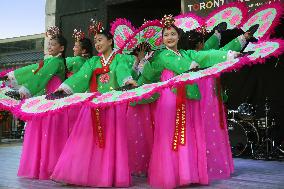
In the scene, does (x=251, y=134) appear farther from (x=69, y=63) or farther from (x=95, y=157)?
(x=95, y=157)

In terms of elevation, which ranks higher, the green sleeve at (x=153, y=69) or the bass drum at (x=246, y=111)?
the green sleeve at (x=153, y=69)

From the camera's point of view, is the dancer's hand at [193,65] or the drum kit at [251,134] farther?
the drum kit at [251,134]

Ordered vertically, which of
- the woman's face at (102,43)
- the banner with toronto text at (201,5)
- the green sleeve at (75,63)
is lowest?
the green sleeve at (75,63)

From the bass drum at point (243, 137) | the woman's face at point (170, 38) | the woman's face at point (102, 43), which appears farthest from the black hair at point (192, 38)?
the bass drum at point (243, 137)

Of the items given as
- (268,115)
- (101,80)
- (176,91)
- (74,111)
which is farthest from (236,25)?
(268,115)

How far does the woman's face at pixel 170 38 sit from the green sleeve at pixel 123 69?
37 cm

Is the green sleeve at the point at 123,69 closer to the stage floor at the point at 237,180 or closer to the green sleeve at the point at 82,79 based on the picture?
the green sleeve at the point at 82,79

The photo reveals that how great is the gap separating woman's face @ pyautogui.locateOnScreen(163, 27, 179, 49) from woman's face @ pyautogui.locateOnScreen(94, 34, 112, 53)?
513 millimetres

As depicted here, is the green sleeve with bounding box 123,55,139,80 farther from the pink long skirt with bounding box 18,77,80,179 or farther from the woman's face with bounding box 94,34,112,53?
the pink long skirt with bounding box 18,77,80,179

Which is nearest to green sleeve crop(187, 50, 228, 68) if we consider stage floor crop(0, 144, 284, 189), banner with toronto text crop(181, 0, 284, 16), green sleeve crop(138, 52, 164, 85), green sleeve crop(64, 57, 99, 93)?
green sleeve crop(138, 52, 164, 85)

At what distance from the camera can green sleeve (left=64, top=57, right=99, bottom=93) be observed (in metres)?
3.64

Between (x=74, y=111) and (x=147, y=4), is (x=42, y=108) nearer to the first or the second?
(x=74, y=111)

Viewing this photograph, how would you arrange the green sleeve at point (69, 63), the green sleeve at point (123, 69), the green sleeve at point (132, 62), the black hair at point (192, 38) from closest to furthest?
the green sleeve at point (123, 69) → the green sleeve at point (132, 62) → the black hair at point (192, 38) → the green sleeve at point (69, 63)

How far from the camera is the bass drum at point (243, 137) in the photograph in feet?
20.7
